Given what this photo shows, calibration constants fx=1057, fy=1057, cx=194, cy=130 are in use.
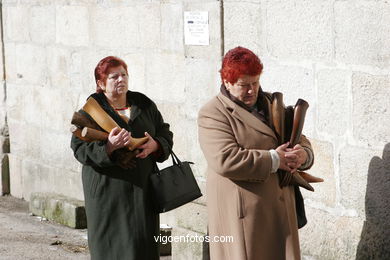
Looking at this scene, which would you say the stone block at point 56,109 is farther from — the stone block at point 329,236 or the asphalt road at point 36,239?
the stone block at point 329,236

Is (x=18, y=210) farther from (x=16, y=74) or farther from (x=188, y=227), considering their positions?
(x=188, y=227)

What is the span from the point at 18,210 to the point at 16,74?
159 centimetres

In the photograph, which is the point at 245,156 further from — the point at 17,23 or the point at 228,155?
the point at 17,23

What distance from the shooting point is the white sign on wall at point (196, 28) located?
8227 mm

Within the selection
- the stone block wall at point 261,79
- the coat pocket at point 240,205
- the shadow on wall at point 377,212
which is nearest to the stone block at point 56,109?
the stone block wall at point 261,79

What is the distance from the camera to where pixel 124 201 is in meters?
7.30

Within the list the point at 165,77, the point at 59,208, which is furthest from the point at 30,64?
the point at 165,77

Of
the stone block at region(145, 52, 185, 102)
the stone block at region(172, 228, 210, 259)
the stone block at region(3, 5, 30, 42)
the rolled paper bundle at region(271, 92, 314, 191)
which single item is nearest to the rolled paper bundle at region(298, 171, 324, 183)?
the rolled paper bundle at region(271, 92, 314, 191)

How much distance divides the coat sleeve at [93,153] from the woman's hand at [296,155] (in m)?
1.41

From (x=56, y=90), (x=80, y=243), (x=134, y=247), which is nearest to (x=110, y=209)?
(x=134, y=247)

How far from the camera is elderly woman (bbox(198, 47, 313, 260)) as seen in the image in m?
6.14

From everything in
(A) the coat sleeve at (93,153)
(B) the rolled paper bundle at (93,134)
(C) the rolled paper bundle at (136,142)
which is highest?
(B) the rolled paper bundle at (93,134)

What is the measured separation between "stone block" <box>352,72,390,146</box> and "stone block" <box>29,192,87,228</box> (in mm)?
3946

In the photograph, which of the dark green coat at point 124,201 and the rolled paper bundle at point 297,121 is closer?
the rolled paper bundle at point 297,121
